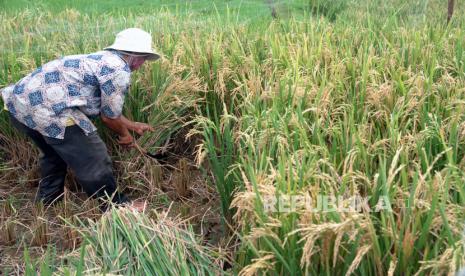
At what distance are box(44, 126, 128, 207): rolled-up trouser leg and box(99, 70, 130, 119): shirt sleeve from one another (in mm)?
177

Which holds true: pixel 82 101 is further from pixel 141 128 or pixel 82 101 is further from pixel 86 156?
pixel 141 128

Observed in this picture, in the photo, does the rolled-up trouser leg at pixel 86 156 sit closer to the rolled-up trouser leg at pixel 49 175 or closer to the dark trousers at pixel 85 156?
the dark trousers at pixel 85 156

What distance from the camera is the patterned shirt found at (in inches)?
103

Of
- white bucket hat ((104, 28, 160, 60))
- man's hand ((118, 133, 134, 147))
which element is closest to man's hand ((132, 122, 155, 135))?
man's hand ((118, 133, 134, 147))

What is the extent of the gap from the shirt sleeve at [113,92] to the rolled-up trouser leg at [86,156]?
0.58 feet

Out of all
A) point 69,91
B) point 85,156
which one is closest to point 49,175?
point 85,156

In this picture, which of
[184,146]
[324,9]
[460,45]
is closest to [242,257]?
[184,146]

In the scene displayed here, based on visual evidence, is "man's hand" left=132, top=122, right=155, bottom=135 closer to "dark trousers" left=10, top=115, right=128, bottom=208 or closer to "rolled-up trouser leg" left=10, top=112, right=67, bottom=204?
"dark trousers" left=10, top=115, right=128, bottom=208

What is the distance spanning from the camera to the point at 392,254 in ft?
4.98

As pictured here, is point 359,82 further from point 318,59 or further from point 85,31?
point 85,31

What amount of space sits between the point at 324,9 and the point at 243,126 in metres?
3.51

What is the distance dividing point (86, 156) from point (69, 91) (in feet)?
1.12

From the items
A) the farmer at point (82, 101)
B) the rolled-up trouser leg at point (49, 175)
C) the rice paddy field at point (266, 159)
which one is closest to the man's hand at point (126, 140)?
the farmer at point (82, 101)

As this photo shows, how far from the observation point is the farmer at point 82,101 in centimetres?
263
